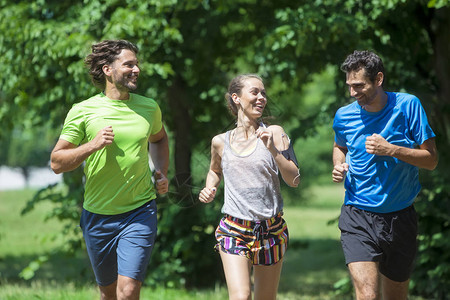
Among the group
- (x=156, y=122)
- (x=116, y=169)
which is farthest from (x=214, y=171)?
(x=116, y=169)

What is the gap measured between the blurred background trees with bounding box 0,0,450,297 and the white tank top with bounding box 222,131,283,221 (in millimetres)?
2182

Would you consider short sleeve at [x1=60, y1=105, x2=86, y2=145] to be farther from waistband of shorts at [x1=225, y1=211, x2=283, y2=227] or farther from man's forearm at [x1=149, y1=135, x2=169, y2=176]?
waistband of shorts at [x1=225, y1=211, x2=283, y2=227]

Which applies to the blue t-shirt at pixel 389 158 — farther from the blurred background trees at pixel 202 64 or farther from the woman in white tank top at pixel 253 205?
the blurred background trees at pixel 202 64

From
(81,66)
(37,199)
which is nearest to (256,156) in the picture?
(81,66)

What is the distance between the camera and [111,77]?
175 inches

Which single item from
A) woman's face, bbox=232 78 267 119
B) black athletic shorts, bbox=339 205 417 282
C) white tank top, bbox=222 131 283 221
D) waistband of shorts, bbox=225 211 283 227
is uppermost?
woman's face, bbox=232 78 267 119

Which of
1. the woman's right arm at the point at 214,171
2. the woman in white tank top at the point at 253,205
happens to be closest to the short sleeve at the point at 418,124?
the woman in white tank top at the point at 253,205

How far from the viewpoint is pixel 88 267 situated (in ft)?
31.5

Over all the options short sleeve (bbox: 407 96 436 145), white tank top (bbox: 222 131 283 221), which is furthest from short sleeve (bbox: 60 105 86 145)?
short sleeve (bbox: 407 96 436 145)

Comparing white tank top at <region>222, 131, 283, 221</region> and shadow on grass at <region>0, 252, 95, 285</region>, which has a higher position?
white tank top at <region>222, 131, 283, 221</region>

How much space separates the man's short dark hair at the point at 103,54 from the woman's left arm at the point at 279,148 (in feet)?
3.53

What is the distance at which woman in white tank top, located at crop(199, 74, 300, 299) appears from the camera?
4148 millimetres

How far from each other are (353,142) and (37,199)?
19.8ft

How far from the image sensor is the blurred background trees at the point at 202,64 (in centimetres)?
748
